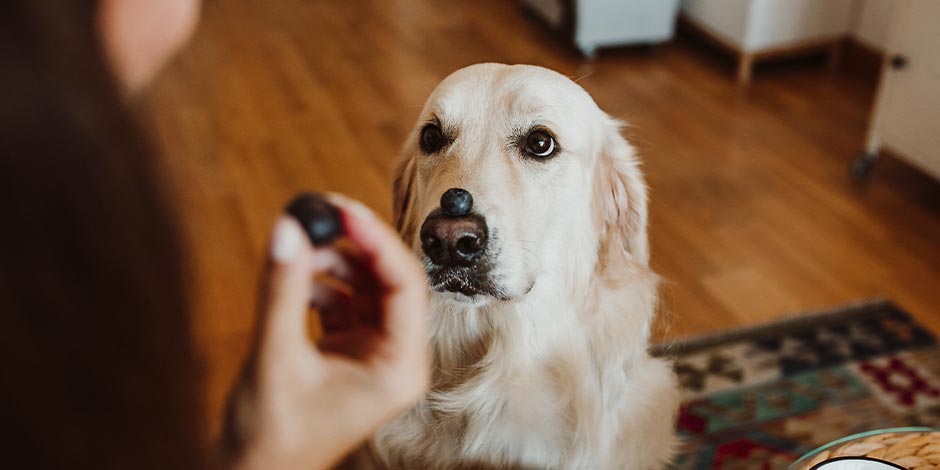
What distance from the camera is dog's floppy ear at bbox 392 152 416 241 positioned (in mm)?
1418

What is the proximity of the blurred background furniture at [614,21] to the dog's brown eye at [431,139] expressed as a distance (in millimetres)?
2642

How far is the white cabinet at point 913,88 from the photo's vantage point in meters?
2.56

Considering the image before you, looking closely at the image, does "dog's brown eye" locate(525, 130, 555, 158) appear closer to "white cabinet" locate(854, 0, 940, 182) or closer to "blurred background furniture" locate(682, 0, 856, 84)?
"white cabinet" locate(854, 0, 940, 182)

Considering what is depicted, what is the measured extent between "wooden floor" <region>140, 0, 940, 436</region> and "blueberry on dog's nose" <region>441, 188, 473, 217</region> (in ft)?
1.88

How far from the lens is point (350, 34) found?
442 cm

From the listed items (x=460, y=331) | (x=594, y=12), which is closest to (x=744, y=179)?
(x=594, y=12)

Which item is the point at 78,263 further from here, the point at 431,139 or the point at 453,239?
the point at 431,139

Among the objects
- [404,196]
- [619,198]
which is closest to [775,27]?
[619,198]

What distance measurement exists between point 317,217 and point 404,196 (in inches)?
33.7

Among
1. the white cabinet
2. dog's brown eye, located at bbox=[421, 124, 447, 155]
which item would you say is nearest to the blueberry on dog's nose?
dog's brown eye, located at bbox=[421, 124, 447, 155]

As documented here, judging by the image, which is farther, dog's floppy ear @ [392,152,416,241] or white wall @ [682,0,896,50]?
white wall @ [682,0,896,50]

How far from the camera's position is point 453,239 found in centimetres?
114

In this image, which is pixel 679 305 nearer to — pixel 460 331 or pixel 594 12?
pixel 460 331

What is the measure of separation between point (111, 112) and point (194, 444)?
0.64 ft
